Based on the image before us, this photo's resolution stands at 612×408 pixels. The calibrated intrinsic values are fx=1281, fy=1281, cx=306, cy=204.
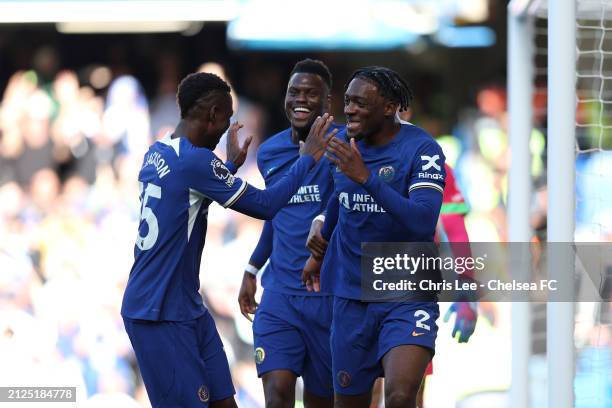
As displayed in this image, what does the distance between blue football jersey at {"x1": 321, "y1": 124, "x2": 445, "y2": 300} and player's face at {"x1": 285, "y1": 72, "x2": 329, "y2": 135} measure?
712mm

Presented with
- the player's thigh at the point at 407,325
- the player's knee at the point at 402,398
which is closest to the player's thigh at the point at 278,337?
the player's thigh at the point at 407,325

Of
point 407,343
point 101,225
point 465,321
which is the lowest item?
point 407,343

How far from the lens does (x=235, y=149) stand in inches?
251

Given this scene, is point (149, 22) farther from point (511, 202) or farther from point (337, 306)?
point (337, 306)

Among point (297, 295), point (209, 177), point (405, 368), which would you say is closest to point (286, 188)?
point (209, 177)

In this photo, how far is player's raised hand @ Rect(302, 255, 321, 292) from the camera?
616 centimetres

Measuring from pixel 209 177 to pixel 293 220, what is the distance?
100 centimetres

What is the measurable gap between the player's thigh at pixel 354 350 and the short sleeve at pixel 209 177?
2.36ft

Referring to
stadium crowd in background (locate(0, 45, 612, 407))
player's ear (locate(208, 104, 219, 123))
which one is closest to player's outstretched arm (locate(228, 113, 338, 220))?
player's ear (locate(208, 104, 219, 123))

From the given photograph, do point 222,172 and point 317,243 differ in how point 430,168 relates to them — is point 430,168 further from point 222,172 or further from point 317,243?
point 222,172

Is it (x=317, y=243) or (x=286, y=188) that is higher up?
(x=286, y=188)

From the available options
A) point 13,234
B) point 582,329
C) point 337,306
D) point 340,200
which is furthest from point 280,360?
point 13,234

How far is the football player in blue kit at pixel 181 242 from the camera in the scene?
18.5ft

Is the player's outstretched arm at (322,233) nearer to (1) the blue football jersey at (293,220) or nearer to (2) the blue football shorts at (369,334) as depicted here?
(2) the blue football shorts at (369,334)
